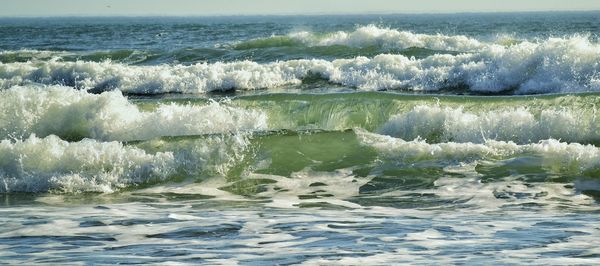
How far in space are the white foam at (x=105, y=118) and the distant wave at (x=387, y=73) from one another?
7633mm

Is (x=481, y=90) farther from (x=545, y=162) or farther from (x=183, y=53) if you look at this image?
(x=183, y=53)

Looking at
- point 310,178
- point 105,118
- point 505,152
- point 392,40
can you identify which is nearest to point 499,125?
point 505,152

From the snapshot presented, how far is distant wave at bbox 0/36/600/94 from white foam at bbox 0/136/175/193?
10277mm

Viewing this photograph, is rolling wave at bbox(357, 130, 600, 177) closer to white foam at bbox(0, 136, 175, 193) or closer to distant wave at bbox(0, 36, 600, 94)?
white foam at bbox(0, 136, 175, 193)

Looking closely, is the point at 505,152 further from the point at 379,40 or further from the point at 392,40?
the point at 379,40

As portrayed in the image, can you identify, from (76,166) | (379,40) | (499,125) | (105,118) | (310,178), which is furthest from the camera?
(379,40)

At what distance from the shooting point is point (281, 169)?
10.9 meters

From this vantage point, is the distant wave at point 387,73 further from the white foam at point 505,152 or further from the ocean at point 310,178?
the white foam at point 505,152

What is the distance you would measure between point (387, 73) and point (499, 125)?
9.03 m

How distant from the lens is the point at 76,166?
1079 cm

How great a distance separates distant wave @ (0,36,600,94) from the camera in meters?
18.8

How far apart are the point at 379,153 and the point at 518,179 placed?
1.95 metres

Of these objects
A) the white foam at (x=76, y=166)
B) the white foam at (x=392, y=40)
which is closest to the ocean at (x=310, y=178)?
the white foam at (x=76, y=166)

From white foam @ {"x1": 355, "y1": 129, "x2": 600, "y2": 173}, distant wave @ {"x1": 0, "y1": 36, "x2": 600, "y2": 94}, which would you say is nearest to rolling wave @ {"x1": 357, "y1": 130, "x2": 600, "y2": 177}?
white foam @ {"x1": 355, "y1": 129, "x2": 600, "y2": 173}
